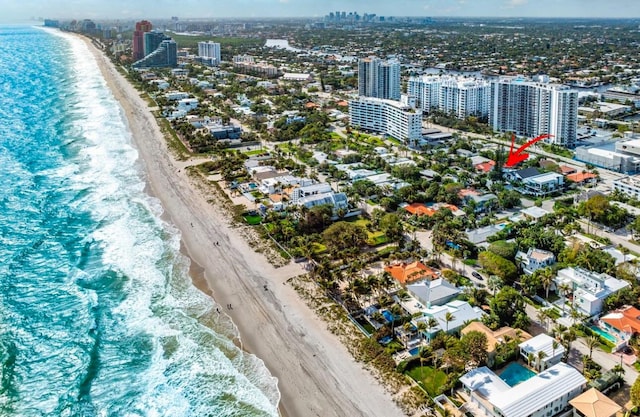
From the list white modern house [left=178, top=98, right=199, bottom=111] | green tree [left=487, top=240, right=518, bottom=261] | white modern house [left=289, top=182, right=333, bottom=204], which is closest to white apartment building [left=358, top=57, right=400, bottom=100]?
white modern house [left=178, top=98, right=199, bottom=111]

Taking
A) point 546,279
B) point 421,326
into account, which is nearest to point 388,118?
point 546,279

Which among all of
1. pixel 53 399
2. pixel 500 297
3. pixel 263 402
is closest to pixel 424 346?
pixel 500 297

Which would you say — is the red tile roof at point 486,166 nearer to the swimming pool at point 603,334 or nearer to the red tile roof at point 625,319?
the red tile roof at point 625,319

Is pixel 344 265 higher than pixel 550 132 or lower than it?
lower

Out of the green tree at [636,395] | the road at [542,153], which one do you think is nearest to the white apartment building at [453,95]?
the road at [542,153]

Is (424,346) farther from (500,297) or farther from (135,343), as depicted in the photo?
(135,343)

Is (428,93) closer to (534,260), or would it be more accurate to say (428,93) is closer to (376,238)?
(376,238)

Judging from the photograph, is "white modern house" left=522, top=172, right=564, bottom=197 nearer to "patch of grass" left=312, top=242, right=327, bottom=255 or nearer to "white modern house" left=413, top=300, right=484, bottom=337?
"patch of grass" left=312, top=242, right=327, bottom=255
